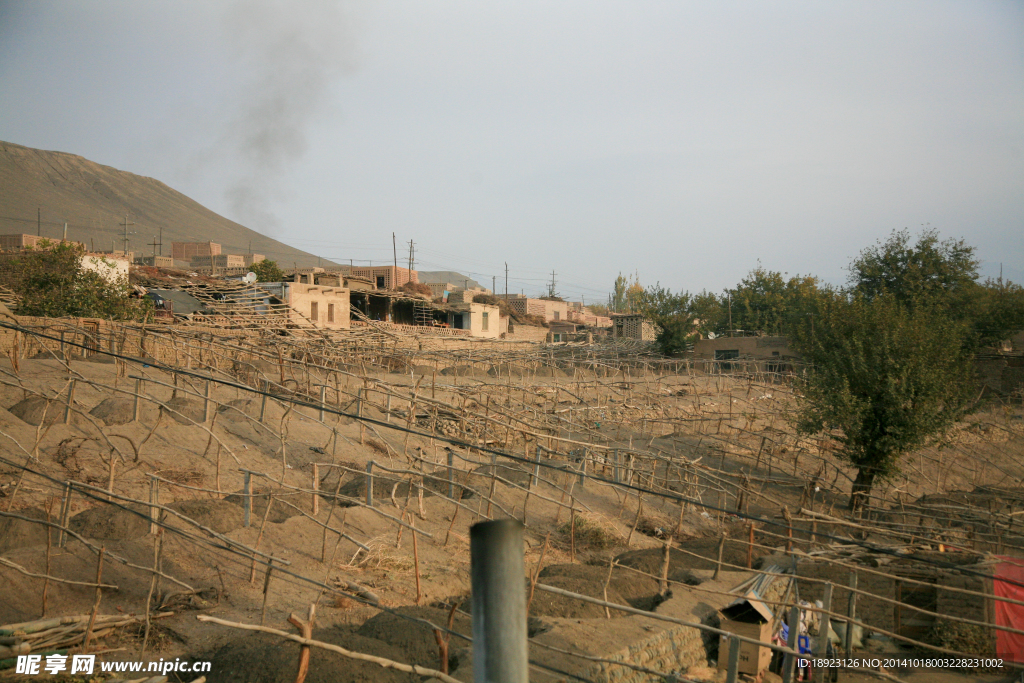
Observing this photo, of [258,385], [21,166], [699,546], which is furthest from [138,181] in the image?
[699,546]

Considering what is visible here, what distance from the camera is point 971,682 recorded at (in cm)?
877

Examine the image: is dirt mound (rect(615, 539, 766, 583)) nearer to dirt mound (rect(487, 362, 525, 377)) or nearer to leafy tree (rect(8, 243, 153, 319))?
dirt mound (rect(487, 362, 525, 377))

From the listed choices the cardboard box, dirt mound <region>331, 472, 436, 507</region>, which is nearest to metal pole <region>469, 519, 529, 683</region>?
the cardboard box

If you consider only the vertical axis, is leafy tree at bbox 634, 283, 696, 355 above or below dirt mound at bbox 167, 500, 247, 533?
above

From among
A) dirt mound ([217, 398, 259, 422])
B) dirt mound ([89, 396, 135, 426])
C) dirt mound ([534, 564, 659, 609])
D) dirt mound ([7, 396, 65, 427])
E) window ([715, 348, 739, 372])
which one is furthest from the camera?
window ([715, 348, 739, 372])

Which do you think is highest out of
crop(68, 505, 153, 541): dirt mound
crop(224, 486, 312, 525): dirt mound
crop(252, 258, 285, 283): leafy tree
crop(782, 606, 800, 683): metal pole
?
crop(252, 258, 285, 283): leafy tree

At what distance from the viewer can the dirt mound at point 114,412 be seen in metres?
12.8

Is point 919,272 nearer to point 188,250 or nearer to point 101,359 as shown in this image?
point 101,359

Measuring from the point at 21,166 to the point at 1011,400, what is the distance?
151 metres

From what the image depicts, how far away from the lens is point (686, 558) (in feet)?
38.1

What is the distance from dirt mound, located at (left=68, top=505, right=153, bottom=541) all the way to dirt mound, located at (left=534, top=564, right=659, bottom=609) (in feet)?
18.1

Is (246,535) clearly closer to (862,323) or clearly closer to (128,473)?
(128,473)

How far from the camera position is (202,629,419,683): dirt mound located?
224 inches

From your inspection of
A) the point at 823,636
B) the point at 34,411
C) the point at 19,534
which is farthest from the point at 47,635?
the point at 34,411
